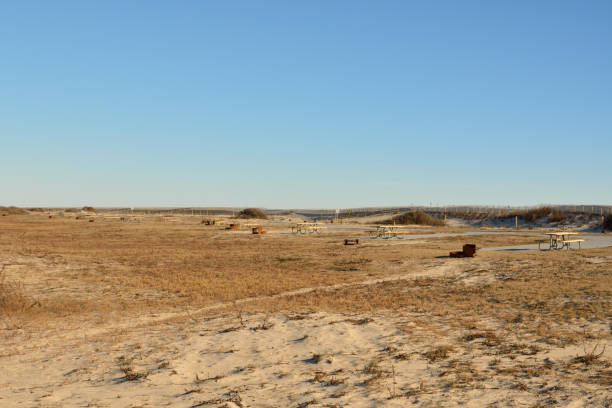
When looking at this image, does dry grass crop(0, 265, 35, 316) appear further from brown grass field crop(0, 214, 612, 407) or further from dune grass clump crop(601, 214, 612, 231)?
dune grass clump crop(601, 214, 612, 231)

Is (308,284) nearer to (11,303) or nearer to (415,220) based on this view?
(11,303)

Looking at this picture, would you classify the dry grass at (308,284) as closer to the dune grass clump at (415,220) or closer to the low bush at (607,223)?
the low bush at (607,223)

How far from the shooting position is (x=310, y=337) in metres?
10.3

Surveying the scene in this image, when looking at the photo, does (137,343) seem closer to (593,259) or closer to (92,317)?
(92,317)

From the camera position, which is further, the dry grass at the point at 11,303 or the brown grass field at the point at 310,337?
the dry grass at the point at 11,303

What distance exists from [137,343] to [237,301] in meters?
4.87

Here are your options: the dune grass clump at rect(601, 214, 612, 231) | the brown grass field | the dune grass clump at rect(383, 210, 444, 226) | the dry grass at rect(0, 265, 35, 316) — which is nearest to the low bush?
the dune grass clump at rect(601, 214, 612, 231)

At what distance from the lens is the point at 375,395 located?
696cm

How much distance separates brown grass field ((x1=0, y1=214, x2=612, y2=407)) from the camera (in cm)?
718

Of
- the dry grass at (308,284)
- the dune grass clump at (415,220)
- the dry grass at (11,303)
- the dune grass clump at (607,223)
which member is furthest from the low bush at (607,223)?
the dry grass at (11,303)

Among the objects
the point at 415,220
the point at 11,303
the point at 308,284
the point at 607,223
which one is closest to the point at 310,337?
the point at 308,284

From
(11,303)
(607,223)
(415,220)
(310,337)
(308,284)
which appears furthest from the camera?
(415,220)

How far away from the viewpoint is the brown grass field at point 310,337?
23.6 feet

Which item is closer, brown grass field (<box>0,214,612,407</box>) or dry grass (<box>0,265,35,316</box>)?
brown grass field (<box>0,214,612,407</box>)
